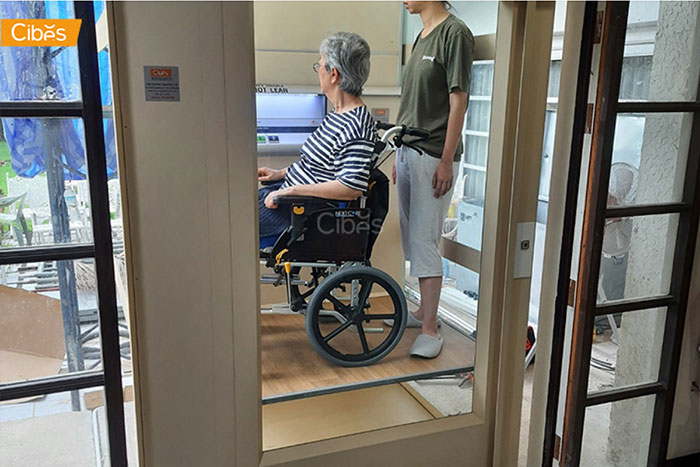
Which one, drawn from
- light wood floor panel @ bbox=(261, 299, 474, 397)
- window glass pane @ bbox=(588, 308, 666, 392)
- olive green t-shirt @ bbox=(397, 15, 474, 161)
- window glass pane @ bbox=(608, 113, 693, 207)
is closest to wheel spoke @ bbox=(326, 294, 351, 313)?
light wood floor panel @ bbox=(261, 299, 474, 397)

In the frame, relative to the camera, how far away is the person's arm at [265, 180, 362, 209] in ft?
8.24

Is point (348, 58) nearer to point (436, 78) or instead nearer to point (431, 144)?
point (436, 78)

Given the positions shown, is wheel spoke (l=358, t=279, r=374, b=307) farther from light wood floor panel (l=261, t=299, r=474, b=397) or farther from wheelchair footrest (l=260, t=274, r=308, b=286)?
wheelchair footrest (l=260, t=274, r=308, b=286)

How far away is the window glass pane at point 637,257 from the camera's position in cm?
194

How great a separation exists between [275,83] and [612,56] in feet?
5.67

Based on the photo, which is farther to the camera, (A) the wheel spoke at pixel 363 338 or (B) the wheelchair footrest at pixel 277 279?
(B) the wheelchair footrest at pixel 277 279

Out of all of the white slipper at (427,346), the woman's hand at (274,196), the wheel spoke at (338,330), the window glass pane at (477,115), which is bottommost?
the white slipper at (427,346)

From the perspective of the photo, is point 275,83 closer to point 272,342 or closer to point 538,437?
point 272,342

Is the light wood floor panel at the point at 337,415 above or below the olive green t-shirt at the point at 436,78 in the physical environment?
below

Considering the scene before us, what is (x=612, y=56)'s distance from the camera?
5.30ft

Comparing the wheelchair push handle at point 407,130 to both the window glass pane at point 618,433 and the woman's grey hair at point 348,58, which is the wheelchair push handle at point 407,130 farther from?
the window glass pane at point 618,433

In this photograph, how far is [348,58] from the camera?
2533mm

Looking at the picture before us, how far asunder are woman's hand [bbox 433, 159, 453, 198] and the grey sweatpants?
20mm

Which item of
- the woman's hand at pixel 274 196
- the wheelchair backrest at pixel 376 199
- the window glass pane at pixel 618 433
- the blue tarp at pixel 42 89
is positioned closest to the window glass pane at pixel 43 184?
the blue tarp at pixel 42 89
